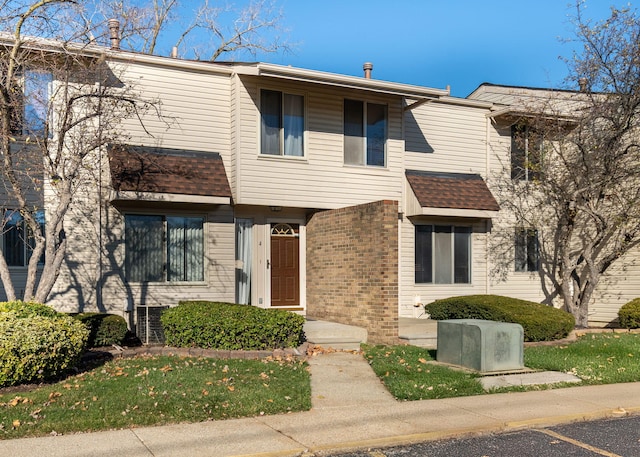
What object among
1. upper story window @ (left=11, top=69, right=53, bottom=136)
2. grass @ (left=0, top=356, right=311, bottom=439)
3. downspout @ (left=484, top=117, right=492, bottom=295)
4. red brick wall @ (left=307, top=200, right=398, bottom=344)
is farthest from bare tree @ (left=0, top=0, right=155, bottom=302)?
downspout @ (left=484, top=117, right=492, bottom=295)

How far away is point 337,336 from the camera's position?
12.6 meters

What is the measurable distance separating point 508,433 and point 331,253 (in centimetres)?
762

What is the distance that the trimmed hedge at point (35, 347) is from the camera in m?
8.16

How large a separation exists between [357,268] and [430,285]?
13.8ft

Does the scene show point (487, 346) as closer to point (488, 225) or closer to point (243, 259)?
point (243, 259)

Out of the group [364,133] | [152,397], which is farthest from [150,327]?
[364,133]

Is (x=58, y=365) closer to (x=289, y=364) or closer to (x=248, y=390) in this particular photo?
(x=248, y=390)

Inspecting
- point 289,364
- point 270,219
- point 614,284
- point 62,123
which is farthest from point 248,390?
point 614,284

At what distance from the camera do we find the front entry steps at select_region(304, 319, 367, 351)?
12.4 m

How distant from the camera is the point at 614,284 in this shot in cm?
1883

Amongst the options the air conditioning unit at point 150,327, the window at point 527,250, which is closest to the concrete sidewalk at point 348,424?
the air conditioning unit at point 150,327

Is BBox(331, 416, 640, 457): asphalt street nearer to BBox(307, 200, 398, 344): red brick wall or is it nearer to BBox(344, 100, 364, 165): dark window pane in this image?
BBox(307, 200, 398, 344): red brick wall

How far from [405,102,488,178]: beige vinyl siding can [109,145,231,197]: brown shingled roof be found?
→ 5481 mm

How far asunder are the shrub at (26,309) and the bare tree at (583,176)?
12.6 meters
